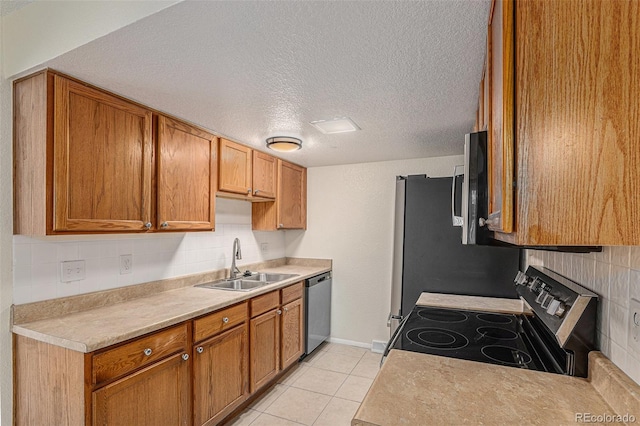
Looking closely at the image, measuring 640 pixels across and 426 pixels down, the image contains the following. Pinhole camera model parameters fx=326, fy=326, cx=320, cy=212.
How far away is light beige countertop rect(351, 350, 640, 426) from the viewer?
34.8 inches

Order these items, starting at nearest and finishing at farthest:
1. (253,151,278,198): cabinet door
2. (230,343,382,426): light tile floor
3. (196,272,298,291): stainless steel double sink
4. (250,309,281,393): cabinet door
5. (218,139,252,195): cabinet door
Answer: (230,343,382,426): light tile floor, (250,309,281,393): cabinet door, (218,139,252,195): cabinet door, (196,272,298,291): stainless steel double sink, (253,151,278,198): cabinet door

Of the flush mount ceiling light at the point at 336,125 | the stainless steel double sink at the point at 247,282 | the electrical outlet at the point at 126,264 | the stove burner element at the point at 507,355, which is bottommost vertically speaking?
the stainless steel double sink at the point at 247,282

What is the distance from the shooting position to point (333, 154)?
3217 millimetres

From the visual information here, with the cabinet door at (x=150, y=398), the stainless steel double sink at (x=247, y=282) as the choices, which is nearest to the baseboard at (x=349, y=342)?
the stainless steel double sink at (x=247, y=282)

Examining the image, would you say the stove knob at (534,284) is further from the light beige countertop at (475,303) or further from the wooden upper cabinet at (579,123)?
the wooden upper cabinet at (579,123)

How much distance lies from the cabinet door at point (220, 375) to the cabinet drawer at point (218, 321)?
1.7 inches

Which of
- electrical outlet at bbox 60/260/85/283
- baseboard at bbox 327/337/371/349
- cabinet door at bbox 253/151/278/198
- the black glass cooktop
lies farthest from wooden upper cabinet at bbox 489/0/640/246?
baseboard at bbox 327/337/371/349

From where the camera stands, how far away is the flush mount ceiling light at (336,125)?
221cm

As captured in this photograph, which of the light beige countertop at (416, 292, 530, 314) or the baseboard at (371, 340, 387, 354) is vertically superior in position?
the light beige countertop at (416, 292, 530, 314)

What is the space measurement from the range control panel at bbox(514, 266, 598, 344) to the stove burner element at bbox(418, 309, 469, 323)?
40 centimetres

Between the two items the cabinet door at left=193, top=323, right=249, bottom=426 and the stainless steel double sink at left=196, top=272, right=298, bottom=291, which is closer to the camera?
the cabinet door at left=193, top=323, right=249, bottom=426

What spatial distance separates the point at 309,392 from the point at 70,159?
2.33 meters

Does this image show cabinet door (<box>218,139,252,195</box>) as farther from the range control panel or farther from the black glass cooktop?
the range control panel

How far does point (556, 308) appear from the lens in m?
1.17
